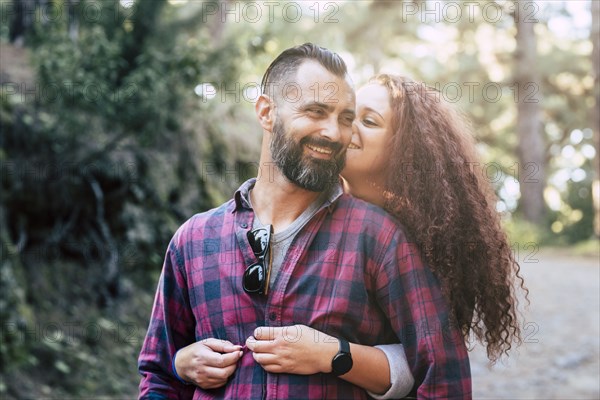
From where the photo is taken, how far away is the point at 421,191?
84.1 inches

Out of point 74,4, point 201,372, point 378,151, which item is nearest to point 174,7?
point 74,4

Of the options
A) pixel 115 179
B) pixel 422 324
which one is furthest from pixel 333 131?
pixel 115 179

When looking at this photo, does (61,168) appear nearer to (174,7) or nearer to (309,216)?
(174,7)

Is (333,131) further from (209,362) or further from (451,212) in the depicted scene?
→ (209,362)

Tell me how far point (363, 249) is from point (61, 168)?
4.46 m

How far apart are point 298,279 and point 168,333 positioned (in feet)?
1.67

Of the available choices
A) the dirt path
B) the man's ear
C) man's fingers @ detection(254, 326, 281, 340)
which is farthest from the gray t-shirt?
the dirt path

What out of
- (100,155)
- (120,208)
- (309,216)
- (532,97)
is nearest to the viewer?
(309,216)

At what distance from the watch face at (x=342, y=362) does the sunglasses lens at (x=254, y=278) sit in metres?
0.31

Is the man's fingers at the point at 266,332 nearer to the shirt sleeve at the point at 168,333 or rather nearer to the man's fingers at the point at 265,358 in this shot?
the man's fingers at the point at 265,358

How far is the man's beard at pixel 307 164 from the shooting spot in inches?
79.8

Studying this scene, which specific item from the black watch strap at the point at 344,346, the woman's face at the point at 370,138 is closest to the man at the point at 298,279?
the black watch strap at the point at 344,346

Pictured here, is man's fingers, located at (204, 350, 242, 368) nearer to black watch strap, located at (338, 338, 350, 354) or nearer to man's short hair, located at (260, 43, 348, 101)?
black watch strap, located at (338, 338, 350, 354)

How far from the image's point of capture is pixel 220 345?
1.97 metres
